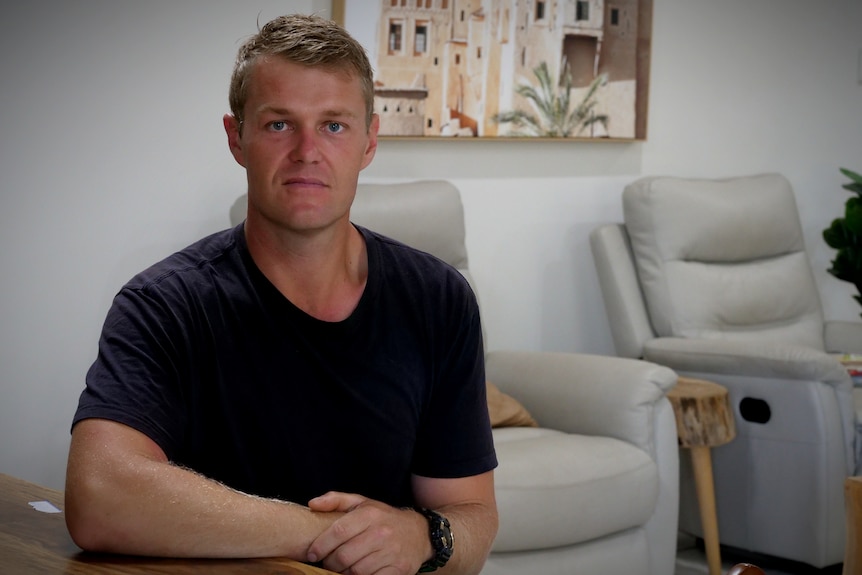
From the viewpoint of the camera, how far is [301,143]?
1321mm

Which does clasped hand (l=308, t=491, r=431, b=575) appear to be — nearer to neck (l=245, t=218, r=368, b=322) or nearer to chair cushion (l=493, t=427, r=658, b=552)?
neck (l=245, t=218, r=368, b=322)

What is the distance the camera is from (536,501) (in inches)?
94.9

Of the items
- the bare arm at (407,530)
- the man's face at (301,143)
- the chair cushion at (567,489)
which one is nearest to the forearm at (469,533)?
the bare arm at (407,530)

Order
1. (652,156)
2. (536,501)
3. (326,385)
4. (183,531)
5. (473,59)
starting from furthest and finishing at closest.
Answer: (652,156)
(473,59)
(536,501)
(326,385)
(183,531)

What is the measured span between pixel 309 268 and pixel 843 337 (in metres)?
2.85

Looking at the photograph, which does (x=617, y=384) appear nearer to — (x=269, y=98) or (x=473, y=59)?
(x=473, y=59)

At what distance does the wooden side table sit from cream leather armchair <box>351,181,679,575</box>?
0.18 m

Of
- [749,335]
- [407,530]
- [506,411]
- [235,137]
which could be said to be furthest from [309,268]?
[749,335]

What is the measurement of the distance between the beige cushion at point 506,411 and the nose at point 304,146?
1574mm

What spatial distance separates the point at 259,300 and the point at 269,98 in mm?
239

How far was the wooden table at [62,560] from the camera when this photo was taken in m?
0.93

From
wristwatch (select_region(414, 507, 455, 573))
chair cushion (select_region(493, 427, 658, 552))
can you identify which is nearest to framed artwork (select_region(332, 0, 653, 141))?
chair cushion (select_region(493, 427, 658, 552))

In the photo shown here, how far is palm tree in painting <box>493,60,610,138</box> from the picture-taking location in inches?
139

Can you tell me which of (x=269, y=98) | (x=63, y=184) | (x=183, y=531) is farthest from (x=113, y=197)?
(x=183, y=531)
